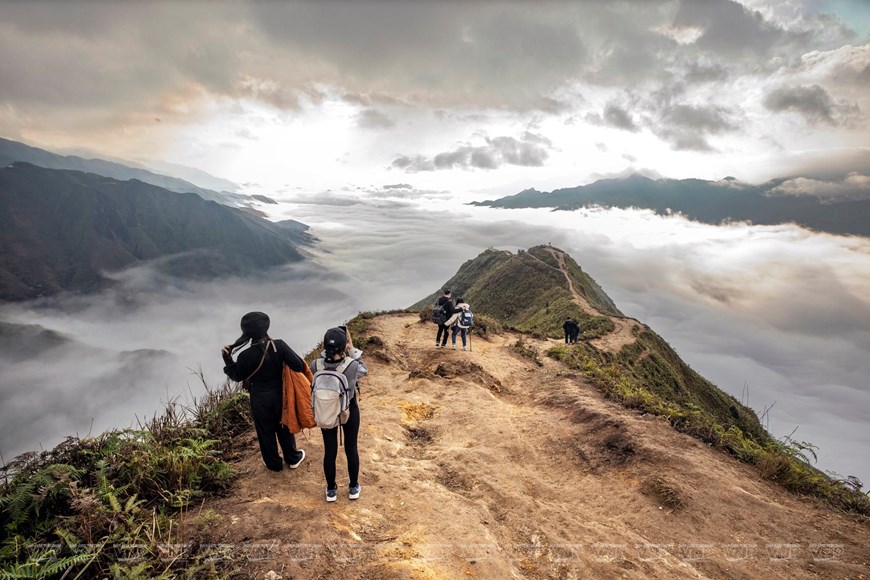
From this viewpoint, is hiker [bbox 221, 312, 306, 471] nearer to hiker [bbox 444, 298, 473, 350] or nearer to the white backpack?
the white backpack

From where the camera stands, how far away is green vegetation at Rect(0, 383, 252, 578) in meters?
3.59

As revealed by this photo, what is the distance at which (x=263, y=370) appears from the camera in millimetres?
5312

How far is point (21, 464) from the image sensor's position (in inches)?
186

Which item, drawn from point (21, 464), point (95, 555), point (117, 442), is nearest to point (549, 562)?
point (95, 555)

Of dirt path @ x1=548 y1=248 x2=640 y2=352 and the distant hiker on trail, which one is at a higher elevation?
the distant hiker on trail

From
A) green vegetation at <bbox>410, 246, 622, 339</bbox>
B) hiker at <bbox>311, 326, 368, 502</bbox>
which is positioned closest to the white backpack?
hiker at <bbox>311, 326, 368, 502</bbox>

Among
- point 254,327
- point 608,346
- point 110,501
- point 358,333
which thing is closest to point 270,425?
point 254,327

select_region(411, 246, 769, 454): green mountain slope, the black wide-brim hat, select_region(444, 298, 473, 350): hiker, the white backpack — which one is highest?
the black wide-brim hat

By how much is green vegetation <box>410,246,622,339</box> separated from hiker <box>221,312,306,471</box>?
107ft

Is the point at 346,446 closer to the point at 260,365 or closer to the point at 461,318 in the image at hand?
the point at 260,365

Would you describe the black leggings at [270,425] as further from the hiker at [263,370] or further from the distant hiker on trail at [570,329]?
the distant hiker on trail at [570,329]

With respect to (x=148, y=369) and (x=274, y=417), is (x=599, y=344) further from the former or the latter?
(x=148, y=369)

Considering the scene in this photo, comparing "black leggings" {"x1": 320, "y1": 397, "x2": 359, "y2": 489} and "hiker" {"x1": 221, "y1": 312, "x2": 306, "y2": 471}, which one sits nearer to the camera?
"black leggings" {"x1": 320, "y1": 397, "x2": 359, "y2": 489}

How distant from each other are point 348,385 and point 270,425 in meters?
1.71
